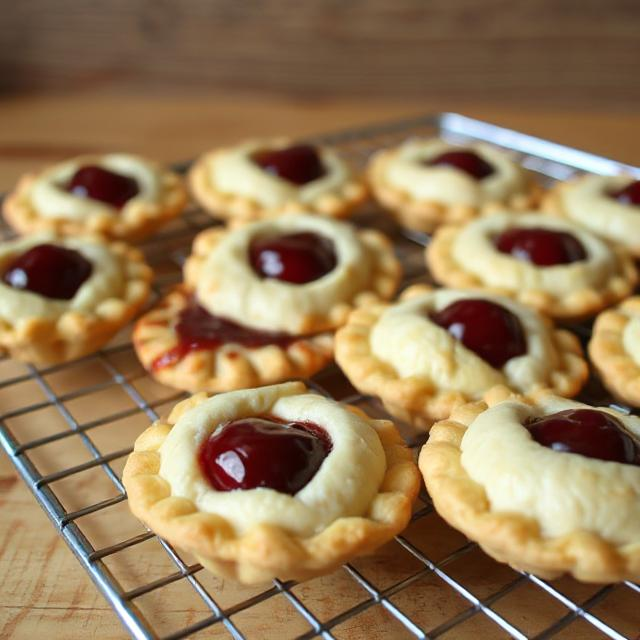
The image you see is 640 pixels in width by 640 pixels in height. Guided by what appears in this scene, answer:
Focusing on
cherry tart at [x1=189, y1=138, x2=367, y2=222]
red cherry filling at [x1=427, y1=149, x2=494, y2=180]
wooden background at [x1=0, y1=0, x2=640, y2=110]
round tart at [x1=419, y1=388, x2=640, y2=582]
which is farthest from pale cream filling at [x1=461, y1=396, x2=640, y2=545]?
wooden background at [x1=0, y1=0, x2=640, y2=110]

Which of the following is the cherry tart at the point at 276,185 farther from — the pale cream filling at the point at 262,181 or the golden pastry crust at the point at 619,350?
the golden pastry crust at the point at 619,350

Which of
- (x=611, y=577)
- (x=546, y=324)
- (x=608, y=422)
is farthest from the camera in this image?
(x=546, y=324)

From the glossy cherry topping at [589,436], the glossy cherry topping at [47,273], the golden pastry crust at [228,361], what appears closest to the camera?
the glossy cherry topping at [589,436]

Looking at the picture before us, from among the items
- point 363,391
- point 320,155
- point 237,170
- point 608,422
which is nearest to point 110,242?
point 237,170

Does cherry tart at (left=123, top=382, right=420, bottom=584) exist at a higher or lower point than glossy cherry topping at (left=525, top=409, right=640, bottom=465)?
lower

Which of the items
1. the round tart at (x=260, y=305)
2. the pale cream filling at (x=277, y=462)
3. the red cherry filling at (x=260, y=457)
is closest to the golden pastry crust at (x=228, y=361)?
the round tart at (x=260, y=305)

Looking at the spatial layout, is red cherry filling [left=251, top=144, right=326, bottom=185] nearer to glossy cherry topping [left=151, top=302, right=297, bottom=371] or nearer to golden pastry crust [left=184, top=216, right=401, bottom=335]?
golden pastry crust [left=184, top=216, right=401, bottom=335]

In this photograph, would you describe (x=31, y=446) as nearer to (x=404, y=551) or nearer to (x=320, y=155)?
(x=404, y=551)
